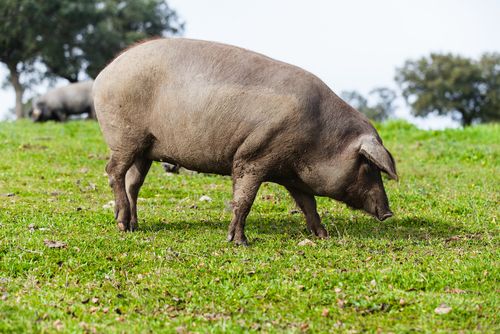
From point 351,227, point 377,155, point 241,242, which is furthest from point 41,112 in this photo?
point 377,155

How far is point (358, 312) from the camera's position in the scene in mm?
5672

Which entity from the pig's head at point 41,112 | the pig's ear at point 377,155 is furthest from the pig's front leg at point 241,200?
the pig's head at point 41,112

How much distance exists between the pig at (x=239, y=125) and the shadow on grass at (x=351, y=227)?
37 centimetres

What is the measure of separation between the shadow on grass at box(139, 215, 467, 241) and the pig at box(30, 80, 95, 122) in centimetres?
2243

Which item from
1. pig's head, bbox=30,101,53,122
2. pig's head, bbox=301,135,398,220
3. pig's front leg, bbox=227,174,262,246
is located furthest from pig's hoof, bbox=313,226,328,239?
pig's head, bbox=30,101,53,122

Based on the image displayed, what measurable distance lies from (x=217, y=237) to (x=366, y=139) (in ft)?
6.86

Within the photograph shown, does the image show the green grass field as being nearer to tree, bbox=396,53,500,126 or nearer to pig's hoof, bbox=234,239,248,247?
pig's hoof, bbox=234,239,248,247

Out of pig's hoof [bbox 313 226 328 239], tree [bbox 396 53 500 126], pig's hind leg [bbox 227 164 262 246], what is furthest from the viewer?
tree [bbox 396 53 500 126]

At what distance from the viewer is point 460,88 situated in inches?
2270

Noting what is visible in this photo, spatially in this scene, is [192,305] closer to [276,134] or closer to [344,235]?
[276,134]

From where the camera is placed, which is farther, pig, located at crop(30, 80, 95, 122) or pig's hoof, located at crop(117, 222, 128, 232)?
pig, located at crop(30, 80, 95, 122)

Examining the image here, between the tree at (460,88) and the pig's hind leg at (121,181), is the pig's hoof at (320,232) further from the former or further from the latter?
the tree at (460,88)

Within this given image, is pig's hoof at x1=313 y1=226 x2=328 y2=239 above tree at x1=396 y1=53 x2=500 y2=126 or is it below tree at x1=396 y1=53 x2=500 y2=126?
above

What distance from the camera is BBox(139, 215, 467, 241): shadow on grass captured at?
862 centimetres
